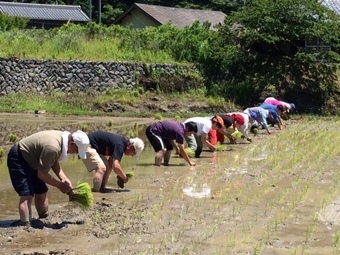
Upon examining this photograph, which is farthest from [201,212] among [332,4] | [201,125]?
[332,4]

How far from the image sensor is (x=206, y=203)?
350 inches

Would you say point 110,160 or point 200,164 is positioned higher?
point 110,160

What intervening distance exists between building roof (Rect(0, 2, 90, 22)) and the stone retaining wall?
17.8 metres

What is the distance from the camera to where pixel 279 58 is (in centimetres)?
2638

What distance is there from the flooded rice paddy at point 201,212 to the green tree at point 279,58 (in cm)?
1211

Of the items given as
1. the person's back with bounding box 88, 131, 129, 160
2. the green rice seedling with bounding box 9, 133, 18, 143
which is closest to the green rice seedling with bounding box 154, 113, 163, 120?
the green rice seedling with bounding box 9, 133, 18, 143

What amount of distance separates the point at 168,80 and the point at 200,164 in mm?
12894

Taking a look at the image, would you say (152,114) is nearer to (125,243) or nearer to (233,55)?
(233,55)

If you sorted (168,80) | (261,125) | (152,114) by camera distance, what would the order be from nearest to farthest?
1. (261,125)
2. (152,114)
3. (168,80)

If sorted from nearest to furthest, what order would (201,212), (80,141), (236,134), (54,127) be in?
(80,141), (201,212), (236,134), (54,127)

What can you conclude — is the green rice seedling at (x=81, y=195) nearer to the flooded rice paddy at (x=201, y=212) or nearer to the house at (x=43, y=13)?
the flooded rice paddy at (x=201, y=212)

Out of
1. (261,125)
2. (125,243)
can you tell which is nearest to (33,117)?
(261,125)

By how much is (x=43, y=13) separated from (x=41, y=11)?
0.27 m

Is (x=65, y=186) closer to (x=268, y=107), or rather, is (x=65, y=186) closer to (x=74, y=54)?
(x=268, y=107)
